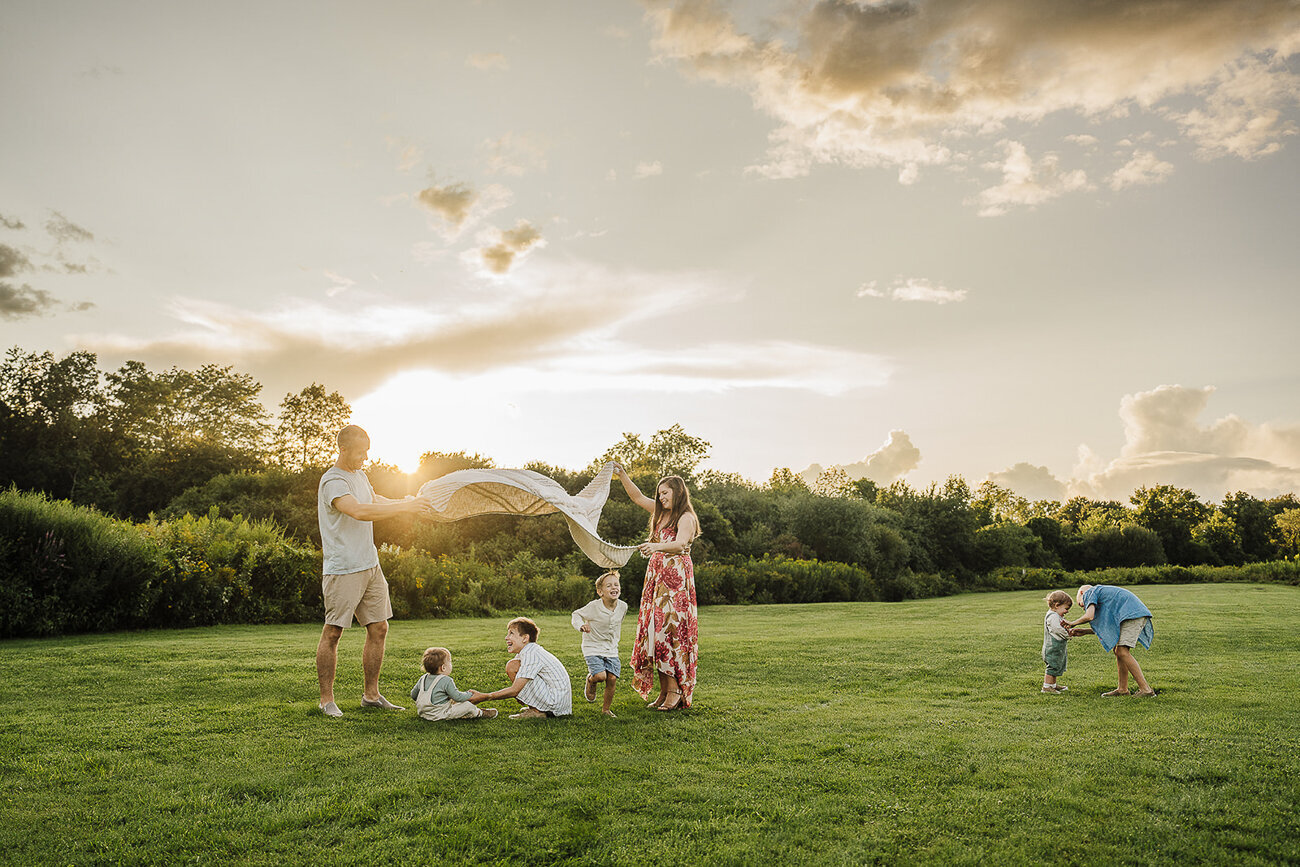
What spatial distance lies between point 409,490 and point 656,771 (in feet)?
95.1

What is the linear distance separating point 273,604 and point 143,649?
601cm

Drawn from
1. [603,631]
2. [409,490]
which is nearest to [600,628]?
[603,631]

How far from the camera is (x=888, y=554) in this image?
3938 centimetres

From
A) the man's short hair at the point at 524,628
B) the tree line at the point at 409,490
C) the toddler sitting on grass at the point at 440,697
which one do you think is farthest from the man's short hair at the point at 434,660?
the tree line at the point at 409,490

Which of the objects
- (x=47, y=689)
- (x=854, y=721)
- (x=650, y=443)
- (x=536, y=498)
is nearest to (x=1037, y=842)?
(x=854, y=721)

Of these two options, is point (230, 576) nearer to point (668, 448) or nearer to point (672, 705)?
point (672, 705)

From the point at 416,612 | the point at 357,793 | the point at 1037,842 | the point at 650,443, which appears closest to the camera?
the point at 1037,842

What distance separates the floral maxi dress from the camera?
7.71 metres

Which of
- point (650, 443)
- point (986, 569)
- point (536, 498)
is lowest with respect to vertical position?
point (986, 569)

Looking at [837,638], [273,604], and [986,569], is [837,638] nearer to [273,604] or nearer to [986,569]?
[273,604]

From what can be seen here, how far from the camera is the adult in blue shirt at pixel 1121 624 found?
28.8 ft

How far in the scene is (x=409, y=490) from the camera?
107 feet

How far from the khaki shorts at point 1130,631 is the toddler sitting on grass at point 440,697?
7.17 metres

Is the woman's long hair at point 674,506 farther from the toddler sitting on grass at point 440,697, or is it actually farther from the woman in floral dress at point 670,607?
the toddler sitting on grass at point 440,697
